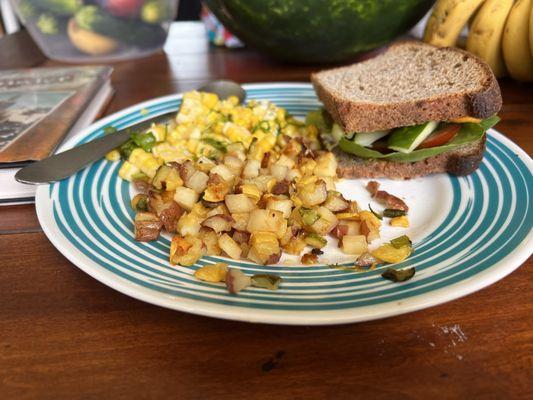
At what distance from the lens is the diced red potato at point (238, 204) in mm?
1344

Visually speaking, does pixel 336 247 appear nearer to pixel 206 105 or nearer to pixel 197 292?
pixel 197 292

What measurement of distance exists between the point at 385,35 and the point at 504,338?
6.05 feet

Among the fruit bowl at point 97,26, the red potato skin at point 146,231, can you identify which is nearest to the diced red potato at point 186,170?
the red potato skin at point 146,231

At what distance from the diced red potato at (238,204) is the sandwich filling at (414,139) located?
1.79 ft

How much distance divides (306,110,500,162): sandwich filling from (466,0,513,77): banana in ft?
2.66

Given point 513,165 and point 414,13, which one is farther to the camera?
point 414,13

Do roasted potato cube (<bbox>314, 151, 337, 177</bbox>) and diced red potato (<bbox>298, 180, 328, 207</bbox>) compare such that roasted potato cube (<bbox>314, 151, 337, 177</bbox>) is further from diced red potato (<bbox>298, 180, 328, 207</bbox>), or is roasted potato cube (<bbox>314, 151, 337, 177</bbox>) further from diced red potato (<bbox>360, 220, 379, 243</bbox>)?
diced red potato (<bbox>360, 220, 379, 243</bbox>)

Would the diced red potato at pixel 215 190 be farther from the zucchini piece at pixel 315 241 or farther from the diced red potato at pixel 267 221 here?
the zucchini piece at pixel 315 241

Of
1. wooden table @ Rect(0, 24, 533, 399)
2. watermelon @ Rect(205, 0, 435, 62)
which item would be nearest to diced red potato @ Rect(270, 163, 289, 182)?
wooden table @ Rect(0, 24, 533, 399)

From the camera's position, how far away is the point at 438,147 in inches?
64.8

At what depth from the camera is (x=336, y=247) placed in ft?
4.32

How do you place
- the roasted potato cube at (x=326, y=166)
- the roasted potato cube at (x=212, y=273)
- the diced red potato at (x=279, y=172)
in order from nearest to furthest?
the roasted potato cube at (x=212, y=273)
the diced red potato at (x=279, y=172)
the roasted potato cube at (x=326, y=166)

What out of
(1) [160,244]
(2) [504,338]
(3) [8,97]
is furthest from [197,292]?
(3) [8,97]

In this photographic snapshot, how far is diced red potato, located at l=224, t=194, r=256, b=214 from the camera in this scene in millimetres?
1344
